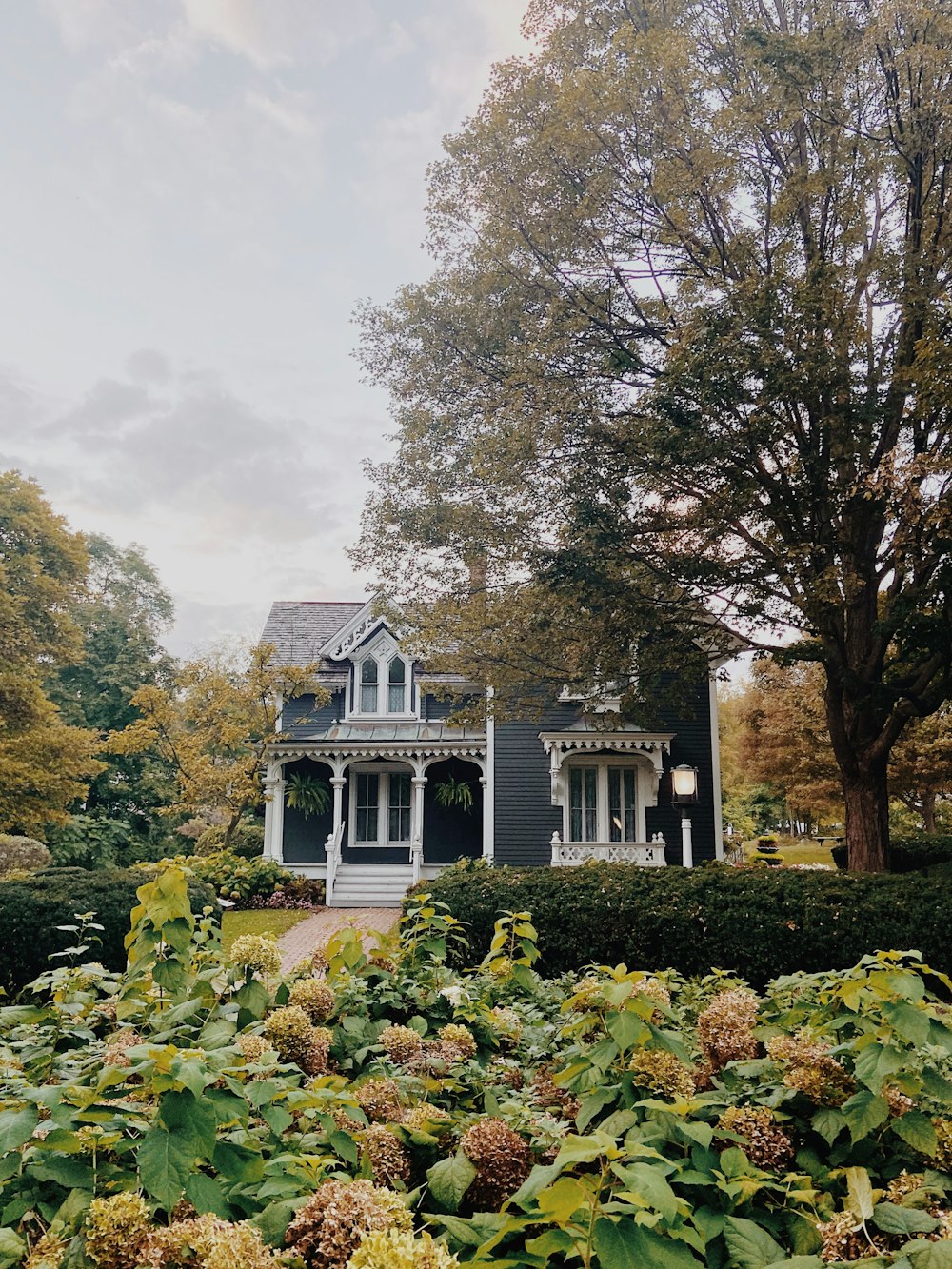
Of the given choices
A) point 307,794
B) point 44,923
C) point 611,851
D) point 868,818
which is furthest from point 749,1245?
point 307,794

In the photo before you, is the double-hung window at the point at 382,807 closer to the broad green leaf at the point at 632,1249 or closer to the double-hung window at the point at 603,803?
the double-hung window at the point at 603,803

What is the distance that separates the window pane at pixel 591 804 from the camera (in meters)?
17.9

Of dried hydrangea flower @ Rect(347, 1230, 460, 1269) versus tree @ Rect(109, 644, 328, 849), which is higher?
tree @ Rect(109, 644, 328, 849)

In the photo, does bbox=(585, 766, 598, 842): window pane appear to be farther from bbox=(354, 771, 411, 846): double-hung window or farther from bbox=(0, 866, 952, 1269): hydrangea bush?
bbox=(0, 866, 952, 1269): hydrangea bush

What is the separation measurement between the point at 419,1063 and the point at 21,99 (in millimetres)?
11448

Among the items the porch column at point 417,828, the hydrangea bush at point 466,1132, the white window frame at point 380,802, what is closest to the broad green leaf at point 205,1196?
the hydrangea bush at point 466,1132

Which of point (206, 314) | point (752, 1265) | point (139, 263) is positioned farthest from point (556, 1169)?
point (206, 314)

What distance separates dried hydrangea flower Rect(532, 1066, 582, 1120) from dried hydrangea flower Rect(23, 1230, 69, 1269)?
43.6 inches

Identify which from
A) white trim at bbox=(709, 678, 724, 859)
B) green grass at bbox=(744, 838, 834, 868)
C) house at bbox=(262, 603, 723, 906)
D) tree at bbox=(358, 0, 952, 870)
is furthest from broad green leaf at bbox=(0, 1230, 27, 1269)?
green grass at bbox=(744, 838, 834, 868)

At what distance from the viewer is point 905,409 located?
380 inches

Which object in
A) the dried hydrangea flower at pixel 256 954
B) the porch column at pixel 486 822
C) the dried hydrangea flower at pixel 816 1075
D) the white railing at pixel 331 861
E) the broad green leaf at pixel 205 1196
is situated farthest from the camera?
the porch column at pixel 486 822

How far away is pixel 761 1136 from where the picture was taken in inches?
66.9

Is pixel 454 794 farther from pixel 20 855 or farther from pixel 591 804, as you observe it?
pixel 20 855

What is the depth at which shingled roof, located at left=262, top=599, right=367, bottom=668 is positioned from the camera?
21.0m
